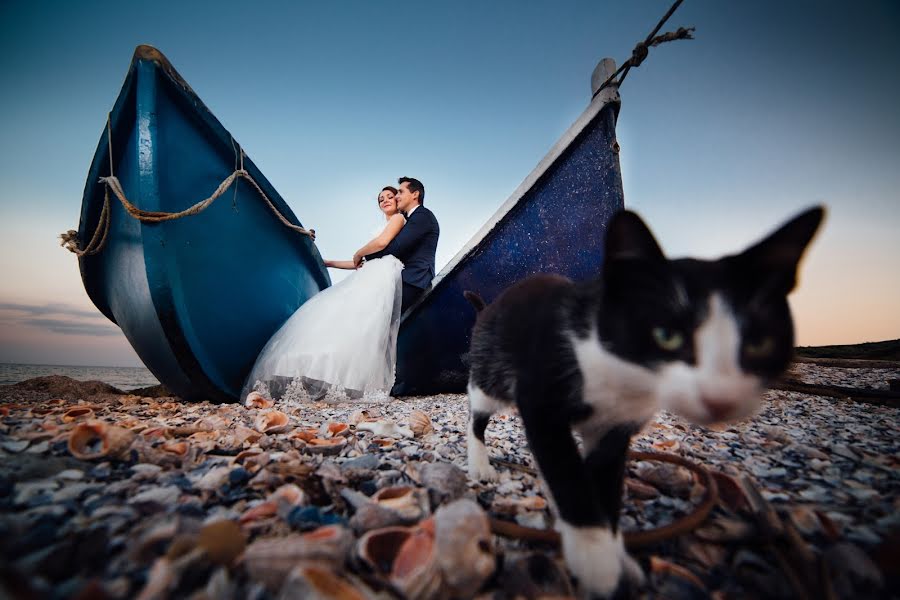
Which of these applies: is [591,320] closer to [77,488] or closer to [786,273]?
[786,273]

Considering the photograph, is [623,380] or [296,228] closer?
[623,380]

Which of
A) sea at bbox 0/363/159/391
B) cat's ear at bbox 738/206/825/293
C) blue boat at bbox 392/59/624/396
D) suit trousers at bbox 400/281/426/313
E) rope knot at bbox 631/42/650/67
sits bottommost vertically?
sea at bbox 0/363/159/391

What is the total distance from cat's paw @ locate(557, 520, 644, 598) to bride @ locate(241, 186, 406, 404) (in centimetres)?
314

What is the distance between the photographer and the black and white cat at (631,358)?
81cm

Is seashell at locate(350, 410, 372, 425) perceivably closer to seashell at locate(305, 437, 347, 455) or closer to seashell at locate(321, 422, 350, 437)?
seashell at locate(321, 422, 350, 437)

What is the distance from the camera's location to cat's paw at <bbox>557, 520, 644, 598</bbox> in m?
0.83

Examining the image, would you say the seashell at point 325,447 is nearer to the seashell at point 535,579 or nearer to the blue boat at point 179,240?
the seashell at point 535,579

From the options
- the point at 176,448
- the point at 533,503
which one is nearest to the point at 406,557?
the point at 533,503

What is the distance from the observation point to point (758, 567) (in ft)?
2.95

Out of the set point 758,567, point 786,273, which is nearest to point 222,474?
point 758,567

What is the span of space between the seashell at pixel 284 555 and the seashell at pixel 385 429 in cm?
129

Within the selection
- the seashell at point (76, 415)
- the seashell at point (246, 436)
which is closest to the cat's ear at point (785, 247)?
the seashell at point (246, 436)

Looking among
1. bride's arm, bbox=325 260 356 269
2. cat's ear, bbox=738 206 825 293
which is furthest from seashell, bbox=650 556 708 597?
bride's arm, bbox=325 260 356 269

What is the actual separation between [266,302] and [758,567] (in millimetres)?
4856
